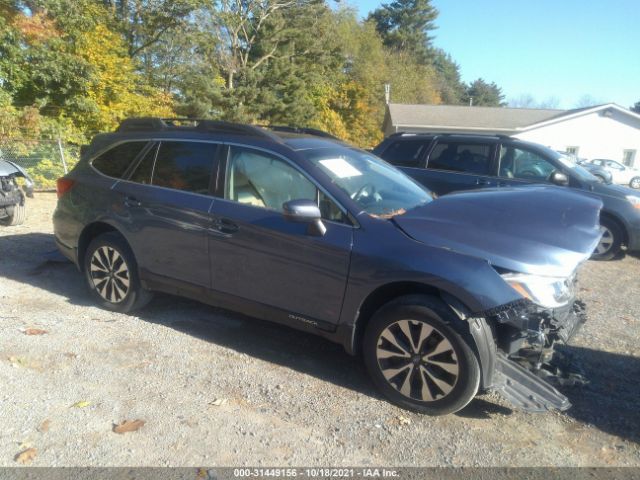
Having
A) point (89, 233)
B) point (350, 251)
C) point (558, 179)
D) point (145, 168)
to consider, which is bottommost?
point (89, 233)

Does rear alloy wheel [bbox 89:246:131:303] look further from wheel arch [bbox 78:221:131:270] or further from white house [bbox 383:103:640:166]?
white house [bbox 383:103:640:166]

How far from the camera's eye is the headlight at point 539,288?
319 cm

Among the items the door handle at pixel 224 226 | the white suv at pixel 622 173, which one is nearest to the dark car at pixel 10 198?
the door handle at pixel 224 226

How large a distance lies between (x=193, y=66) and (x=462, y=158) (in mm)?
26504

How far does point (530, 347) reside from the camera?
3.61 metres

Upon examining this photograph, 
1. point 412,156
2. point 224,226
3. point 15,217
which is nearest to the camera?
point 224,226

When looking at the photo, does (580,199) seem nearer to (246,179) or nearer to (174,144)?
(246,179)

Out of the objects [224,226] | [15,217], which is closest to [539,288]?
[224,226]

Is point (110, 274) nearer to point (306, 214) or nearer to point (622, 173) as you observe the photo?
point (306, 214)

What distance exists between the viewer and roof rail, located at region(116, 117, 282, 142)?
433 centimetres

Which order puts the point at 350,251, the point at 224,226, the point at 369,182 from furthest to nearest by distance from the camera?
the point at 369,182
the point at 224,226
the point at 350,251

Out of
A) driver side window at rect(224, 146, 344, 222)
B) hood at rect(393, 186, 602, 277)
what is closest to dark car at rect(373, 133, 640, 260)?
hood at rect(393, 186, 602, 277)

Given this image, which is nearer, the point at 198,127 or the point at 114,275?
the point at 198,127

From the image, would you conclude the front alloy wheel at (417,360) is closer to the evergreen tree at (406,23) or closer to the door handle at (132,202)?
the door handle at (132,202)
